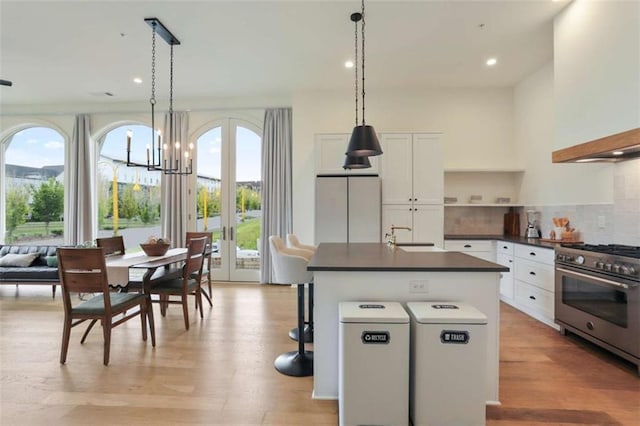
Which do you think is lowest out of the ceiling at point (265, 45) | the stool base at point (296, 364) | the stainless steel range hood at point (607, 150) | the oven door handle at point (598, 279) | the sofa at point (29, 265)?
the stool base at point (296, 364)

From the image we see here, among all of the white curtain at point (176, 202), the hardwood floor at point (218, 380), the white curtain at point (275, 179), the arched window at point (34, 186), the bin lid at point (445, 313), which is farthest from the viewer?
the arched window at point (34, 186)

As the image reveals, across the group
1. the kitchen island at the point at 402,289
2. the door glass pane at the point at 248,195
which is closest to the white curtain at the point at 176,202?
the door glass pane at the point at 248,195

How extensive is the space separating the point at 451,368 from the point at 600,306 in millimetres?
2023

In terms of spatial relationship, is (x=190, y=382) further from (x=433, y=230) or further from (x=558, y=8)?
(x=558, y=8)

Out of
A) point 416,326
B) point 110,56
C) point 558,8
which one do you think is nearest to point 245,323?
point 416,326

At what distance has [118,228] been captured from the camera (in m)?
6.25

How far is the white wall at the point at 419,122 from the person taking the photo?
5281 mm

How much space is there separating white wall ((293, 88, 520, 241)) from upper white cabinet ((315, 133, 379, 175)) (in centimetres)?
56

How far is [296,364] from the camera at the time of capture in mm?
2652

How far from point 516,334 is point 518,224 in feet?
7.35

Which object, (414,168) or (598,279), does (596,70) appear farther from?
(414,168)

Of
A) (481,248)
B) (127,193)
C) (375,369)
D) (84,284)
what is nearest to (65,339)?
(84,284)

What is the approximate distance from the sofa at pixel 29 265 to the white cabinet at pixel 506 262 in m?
6.08

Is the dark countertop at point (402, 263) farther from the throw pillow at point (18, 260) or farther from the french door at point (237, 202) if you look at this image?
the throw pillow at point (18, 260)
